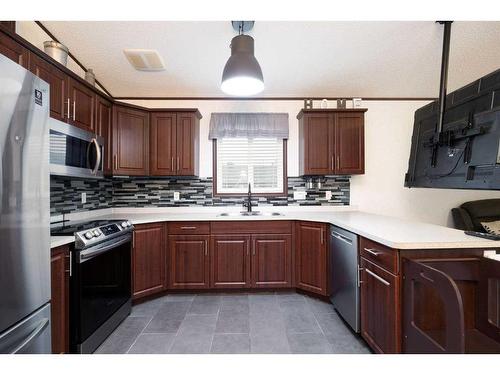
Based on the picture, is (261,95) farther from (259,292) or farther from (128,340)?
(128,340)

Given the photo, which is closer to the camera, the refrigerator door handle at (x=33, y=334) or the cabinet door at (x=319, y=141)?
the refrigerator door handle at (x=33, y=334)

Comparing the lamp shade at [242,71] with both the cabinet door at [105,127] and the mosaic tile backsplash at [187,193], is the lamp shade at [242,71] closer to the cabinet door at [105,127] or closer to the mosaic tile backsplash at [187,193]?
the cabinet door at [105,127]

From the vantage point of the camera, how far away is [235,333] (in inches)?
77.2

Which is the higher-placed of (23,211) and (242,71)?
(242,71)

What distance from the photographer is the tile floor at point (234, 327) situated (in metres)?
1.79

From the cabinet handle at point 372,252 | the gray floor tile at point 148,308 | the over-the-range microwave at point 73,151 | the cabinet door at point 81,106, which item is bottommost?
the gray floor tile at point 148,308

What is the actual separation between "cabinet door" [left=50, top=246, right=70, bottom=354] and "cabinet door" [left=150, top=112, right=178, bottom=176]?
151 centimetres

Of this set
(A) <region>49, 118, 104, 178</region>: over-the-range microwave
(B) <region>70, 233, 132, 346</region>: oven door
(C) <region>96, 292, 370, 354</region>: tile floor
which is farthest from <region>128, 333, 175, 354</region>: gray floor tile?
(A) <region>49, 118, 104, 178</region>: over-the-range microwave

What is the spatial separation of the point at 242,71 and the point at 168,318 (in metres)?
2.24

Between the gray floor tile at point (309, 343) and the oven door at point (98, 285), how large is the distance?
148cm

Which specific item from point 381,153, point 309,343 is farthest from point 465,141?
point 309,343

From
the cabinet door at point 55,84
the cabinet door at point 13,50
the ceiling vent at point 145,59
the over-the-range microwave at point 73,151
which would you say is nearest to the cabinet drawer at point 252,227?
the over-the-range microwave at point 73,151

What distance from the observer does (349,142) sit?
2.98m

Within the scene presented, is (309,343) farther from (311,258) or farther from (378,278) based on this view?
(311,258)
